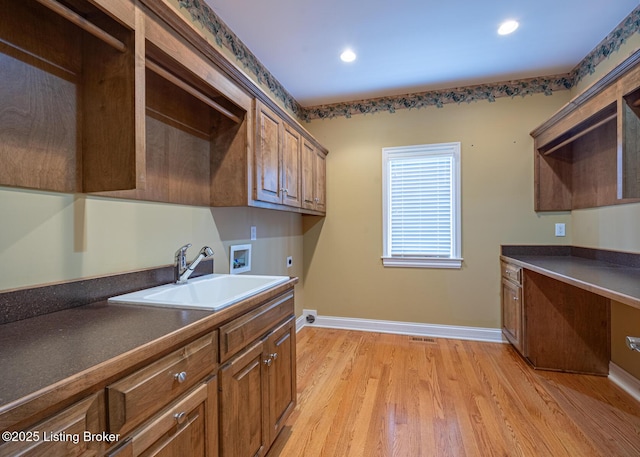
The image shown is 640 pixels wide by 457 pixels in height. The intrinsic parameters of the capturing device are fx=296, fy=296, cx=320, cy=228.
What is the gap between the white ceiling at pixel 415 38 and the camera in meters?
2.01

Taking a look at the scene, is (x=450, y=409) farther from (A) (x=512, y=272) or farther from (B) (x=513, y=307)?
(A) (x=512, y=272)

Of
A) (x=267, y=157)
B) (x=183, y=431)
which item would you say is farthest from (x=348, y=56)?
(x=183, y=431)

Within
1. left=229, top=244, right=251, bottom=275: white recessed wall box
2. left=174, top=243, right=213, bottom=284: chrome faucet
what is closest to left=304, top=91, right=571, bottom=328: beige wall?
left=229, top=244, right=251, bottom=275: white recessed wall box

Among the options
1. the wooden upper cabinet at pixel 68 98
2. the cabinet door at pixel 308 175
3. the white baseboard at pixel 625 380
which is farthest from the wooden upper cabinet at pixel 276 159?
the white baseboard at pixel 625 380

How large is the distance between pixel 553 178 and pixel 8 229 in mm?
3896

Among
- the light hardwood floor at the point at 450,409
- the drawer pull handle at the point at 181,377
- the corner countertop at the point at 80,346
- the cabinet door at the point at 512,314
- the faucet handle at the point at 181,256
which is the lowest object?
the light hardwood floor at the point at 450,409

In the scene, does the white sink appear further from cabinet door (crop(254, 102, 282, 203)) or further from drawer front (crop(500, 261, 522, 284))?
drawer front (crop(500, 261, 522, 284))

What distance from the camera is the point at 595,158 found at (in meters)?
2.56

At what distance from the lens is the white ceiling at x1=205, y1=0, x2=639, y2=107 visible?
6.59 ft

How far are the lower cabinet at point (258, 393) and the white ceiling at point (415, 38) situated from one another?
2094 millimetres

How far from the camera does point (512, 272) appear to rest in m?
2.76

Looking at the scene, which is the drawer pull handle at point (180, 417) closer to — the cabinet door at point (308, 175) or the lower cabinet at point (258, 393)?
the lower cabinet at point (258, 393)

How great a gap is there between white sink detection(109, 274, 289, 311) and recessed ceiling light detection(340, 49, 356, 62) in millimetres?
1998

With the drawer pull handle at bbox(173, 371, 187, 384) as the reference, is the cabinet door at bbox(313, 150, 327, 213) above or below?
above
